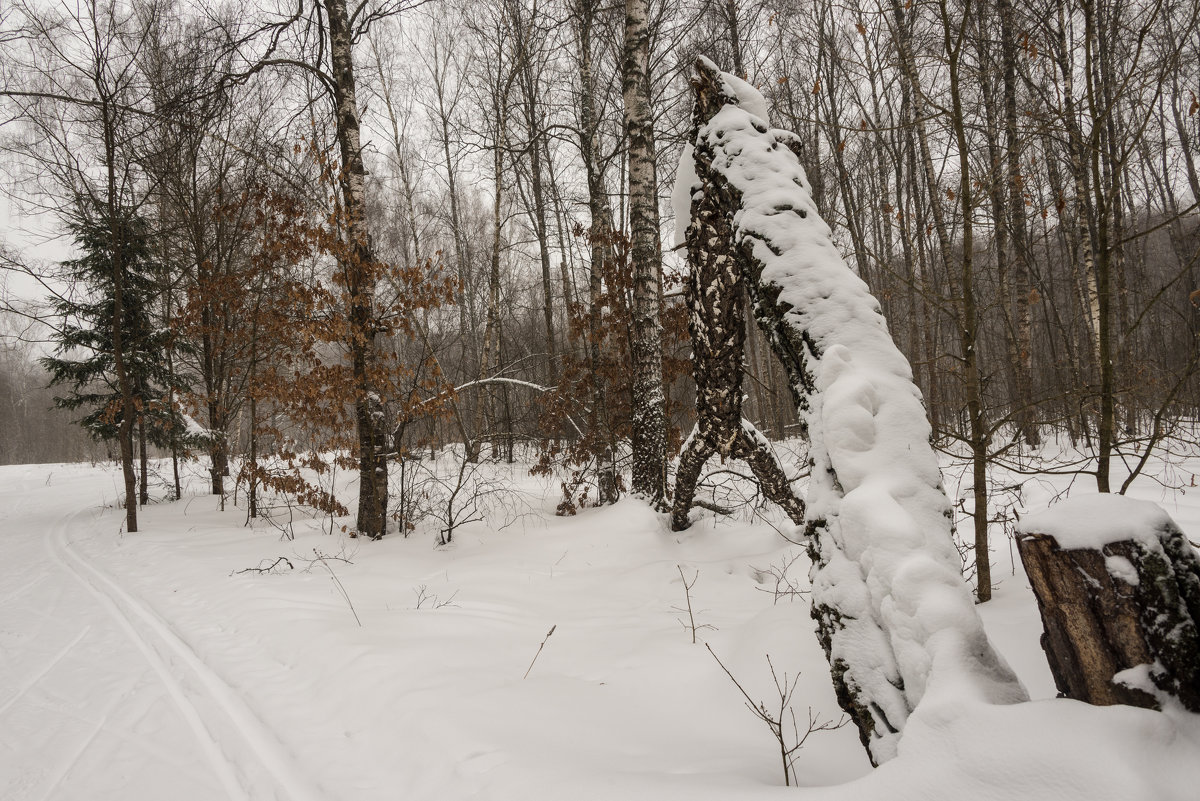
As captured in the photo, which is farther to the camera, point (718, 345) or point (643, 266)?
point (643, 266)

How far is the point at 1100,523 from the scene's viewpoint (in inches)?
49.4

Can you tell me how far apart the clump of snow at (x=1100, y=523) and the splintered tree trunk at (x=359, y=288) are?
592 centimetres

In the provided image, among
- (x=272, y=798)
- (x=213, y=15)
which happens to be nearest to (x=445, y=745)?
(x=272, y=798)

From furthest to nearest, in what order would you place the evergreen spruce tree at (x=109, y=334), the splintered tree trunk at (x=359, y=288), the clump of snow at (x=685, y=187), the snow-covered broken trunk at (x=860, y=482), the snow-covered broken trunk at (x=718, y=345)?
the evergreen spruce tree at (x=109, y=334) < the splintered tree trunk at (x=359, y=288) < the snow-covered broken trunk at (x=718, y=345) < the clump of snow at (x=685, y=187) < the snow-covered broken trunk at (x=860, y=482)

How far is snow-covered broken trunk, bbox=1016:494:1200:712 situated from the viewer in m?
1.17

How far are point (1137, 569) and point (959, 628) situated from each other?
0.40 meters

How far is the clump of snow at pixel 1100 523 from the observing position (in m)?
1.21

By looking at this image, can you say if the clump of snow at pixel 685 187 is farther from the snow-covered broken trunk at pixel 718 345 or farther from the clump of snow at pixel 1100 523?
the clump of snow at pixel 1100 523

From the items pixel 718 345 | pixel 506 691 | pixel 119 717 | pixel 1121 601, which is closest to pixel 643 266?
pixel 718 345

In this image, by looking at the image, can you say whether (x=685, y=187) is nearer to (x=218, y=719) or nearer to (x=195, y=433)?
(x=218, y=719)

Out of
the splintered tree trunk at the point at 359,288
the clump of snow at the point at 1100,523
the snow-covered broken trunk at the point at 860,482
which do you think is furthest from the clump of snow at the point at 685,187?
the splintered tree trunk at the point at 359,288

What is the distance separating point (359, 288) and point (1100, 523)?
20.5 ft

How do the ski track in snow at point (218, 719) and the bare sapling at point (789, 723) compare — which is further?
the ski track in snow at point (218, 719)

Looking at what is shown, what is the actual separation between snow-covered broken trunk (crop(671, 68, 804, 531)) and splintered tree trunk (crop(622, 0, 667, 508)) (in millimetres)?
1308
